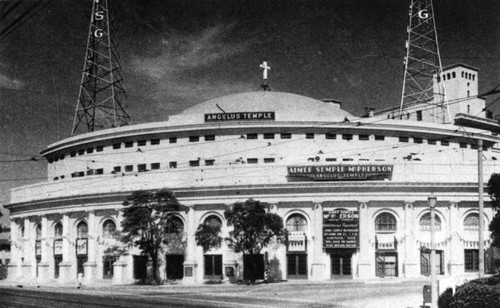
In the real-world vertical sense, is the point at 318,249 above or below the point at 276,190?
below

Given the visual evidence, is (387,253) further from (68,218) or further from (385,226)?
(68,218)

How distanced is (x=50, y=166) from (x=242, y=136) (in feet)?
85.8

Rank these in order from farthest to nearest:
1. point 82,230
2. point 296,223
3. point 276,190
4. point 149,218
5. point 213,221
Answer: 1. point 82,230
2. point 213,221
3. point 296,223
4. point 276,190
5. point 149,218

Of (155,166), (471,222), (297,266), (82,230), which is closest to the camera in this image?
(297,266)

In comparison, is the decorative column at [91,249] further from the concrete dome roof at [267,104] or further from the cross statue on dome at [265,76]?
the cross statue on dome at [265,76]

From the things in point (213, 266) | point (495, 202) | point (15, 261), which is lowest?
point (15, 261)

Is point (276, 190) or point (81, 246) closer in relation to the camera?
point (276, 190)

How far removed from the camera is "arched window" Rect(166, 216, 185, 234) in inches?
1923

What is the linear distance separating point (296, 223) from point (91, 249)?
1846 centimetres

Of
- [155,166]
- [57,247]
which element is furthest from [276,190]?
[57,247]

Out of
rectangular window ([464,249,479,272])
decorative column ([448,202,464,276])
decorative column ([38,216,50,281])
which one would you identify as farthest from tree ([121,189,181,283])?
rectangular window ([464,249,479,272])

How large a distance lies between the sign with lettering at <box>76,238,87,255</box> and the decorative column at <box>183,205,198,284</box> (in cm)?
1073

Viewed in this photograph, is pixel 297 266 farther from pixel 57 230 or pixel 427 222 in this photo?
pixel 57 230

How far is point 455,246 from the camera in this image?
46688 millimetres
